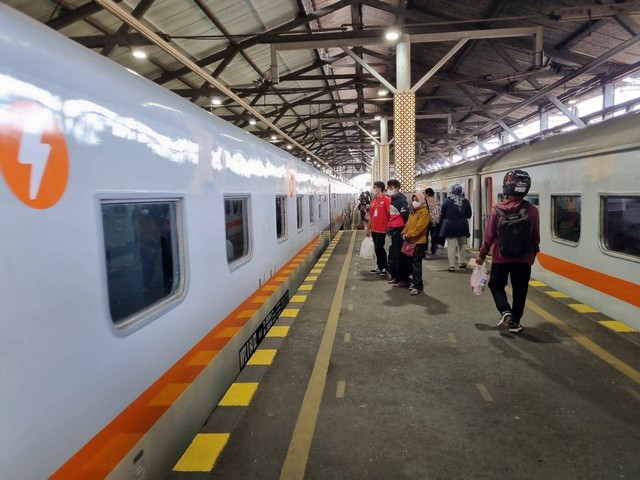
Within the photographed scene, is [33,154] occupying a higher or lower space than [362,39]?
lower

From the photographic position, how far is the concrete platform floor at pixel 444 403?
2.45 metres

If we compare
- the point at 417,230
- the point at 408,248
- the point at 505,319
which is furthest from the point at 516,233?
the point at 408,248

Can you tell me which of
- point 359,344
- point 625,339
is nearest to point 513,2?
point 625,339

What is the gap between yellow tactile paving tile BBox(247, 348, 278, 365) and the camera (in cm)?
391

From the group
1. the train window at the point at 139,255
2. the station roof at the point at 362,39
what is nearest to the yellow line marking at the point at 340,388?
the train window at the point at 139,255

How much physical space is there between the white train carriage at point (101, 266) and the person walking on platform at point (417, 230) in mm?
3225

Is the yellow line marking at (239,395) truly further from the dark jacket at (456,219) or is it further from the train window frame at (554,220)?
the dark jacket at (456,219)

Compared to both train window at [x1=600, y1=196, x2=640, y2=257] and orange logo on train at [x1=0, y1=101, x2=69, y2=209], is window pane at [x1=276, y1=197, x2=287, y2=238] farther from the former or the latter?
orange logo on train at [x1=0, y1=101, x2=69, y2=209]

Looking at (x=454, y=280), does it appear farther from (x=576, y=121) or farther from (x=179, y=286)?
(x=576, y=121)

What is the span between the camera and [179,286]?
277cm

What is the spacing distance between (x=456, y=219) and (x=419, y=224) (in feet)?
7.05

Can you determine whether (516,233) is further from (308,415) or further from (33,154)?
(33,154)

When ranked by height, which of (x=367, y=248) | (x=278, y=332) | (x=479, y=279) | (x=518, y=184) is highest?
(x=518, y=184)

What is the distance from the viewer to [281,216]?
6516 mm
